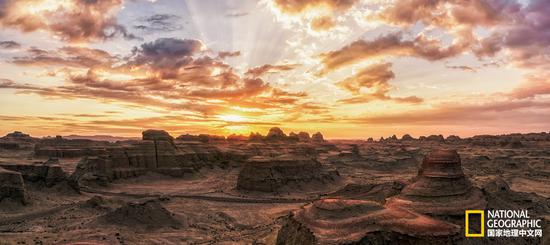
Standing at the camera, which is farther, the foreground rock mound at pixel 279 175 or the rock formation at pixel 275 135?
the rock formation at pixel 275 135

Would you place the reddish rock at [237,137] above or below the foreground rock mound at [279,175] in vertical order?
above

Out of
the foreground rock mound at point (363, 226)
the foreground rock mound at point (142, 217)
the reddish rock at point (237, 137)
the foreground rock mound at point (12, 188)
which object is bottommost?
the foreground rock mound at point (142, 217)

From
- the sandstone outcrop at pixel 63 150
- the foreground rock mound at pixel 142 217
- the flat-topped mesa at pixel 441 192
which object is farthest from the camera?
the sandstone outcrop at pixel 63 150

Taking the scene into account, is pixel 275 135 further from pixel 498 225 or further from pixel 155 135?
pixel 498 225

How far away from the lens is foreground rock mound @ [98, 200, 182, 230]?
4084cm

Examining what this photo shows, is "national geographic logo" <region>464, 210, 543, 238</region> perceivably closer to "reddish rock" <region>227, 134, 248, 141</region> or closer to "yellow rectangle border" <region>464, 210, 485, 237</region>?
"yellow rectangle border" <region>464, 210, 485, 237</region>

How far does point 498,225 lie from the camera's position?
29.0 meters

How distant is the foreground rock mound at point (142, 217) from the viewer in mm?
40844

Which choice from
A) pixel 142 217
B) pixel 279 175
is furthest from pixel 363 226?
pixel 279 175

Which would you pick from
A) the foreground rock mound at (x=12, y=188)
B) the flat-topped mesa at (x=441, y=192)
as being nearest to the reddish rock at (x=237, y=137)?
the foreground rock mound at (x=12, y=188)

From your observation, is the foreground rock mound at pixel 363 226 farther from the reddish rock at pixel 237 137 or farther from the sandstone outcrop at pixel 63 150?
the reddish rock at pixel 237 137

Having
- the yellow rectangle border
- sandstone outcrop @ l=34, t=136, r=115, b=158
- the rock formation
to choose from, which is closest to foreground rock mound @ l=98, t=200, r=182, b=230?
the yellow rectangle border

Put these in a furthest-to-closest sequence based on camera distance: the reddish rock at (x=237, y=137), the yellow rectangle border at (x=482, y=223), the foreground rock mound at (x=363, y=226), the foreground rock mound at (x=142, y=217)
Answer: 1. the reddish rock at (x=237, y=137)
2. the foreground rock mound at (x=142, y=217)
3. the yellow rectangle border at (x=482, y=223)
4. the foreground rock mound at (x=363, y=226)

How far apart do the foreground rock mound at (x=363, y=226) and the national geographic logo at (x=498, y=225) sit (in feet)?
19.1
